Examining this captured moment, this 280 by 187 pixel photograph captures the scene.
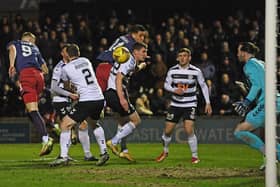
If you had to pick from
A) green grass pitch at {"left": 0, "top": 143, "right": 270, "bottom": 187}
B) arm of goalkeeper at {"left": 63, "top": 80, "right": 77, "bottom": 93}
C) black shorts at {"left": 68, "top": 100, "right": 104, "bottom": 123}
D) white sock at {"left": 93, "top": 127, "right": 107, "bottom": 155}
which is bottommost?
green grass pitch at {"left": 0, "top": 143, "right": 270, "bottom": 187}

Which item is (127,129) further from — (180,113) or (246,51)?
(246,51)

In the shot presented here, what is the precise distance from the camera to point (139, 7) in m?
29.9

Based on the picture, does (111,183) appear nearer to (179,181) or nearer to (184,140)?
(179,181)

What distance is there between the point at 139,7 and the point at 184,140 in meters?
9.29

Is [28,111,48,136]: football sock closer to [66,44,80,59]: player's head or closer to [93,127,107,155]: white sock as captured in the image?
[93,127,107,155]: white sock

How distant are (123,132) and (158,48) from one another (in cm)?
1142

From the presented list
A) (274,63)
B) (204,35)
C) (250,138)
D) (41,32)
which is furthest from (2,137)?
(274,63)

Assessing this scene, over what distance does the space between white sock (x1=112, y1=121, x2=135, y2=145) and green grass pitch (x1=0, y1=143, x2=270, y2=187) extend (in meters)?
0.45

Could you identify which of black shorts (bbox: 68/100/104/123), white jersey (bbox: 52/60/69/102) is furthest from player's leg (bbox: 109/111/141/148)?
white jersey (bbox: 52/60/69/102)

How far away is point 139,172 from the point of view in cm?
1198

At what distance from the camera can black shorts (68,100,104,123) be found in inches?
500

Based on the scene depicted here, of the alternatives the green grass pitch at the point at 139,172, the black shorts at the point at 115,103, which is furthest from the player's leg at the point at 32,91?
the black shorts at the point at 115,103

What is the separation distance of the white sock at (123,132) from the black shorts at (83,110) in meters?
1.00

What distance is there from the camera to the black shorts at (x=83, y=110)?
12.7 meters
